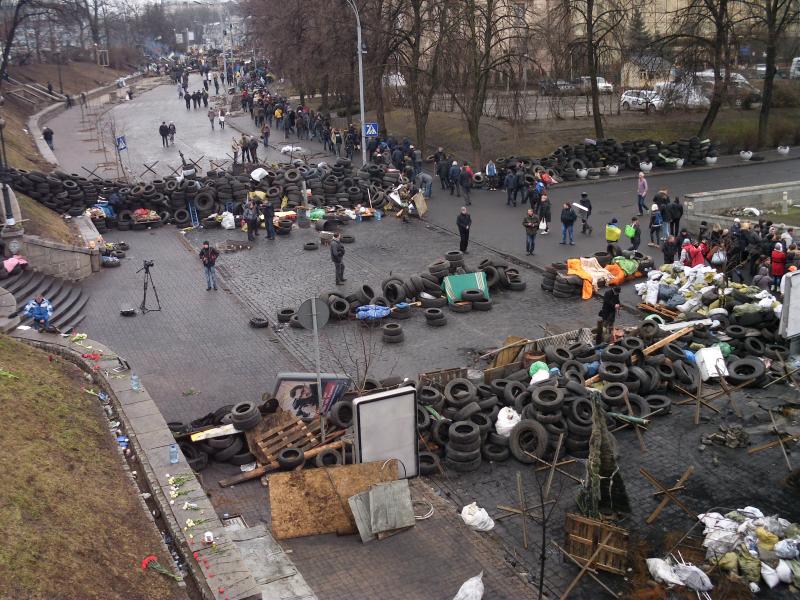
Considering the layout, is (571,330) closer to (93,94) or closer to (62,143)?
(62,143)

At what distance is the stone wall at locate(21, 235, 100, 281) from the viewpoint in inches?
850

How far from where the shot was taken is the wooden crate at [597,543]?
32.9 feet

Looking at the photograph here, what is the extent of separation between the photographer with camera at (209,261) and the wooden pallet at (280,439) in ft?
30.8

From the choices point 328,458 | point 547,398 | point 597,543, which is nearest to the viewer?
point 597,543

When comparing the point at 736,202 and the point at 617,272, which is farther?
the point at 736,202

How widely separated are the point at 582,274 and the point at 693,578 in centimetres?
1185

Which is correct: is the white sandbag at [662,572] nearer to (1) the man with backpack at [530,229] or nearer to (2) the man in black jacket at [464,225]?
(1) the man with backpack at [530,229]

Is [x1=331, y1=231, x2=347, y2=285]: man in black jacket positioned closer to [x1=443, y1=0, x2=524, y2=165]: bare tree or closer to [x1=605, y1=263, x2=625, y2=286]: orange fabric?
[x1=605, y1=263, x2=625, y2=286]: orange fabric

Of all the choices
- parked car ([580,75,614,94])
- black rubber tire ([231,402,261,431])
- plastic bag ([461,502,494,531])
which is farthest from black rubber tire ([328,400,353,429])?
parked car ([580,75,614,94])

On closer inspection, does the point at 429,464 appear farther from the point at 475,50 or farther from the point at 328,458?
the point at 475,50

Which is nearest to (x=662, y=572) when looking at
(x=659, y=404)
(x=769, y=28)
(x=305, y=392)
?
(x=659, y=404)

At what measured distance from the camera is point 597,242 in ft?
82.6

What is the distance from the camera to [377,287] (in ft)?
71.6

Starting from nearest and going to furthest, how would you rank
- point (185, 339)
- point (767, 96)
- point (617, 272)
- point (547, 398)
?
point (547, 398) < point (185, 339) < point (617, 272) < point (767, 96)
